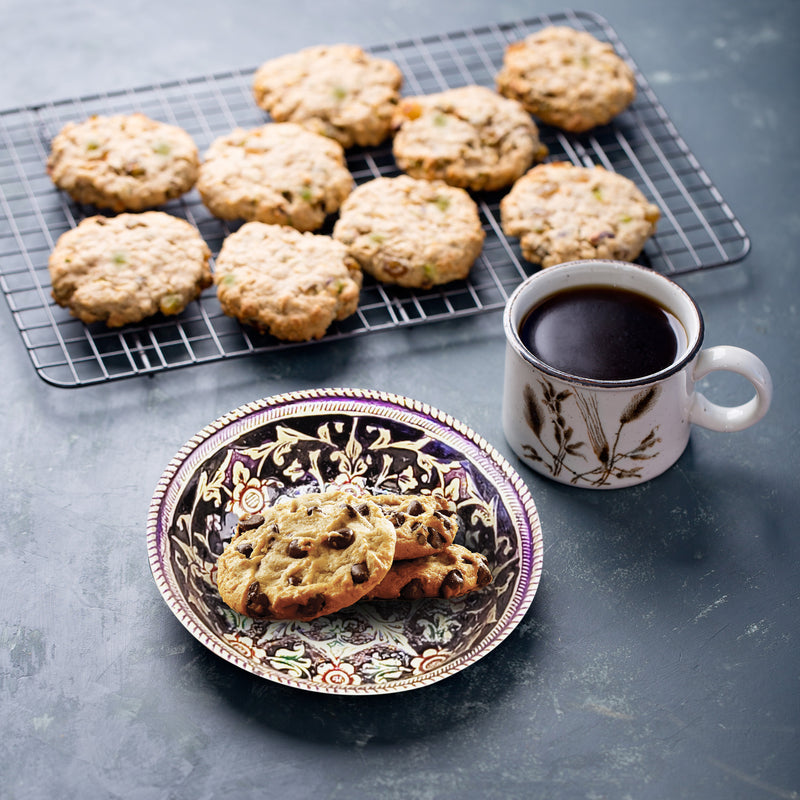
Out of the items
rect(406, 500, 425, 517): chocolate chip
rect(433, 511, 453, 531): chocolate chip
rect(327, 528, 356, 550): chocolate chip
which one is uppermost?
rect(327, 528, 356, 550): chocolate chip

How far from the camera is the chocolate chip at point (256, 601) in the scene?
1.76 meters

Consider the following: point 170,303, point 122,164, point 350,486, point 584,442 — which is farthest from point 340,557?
point 122,164

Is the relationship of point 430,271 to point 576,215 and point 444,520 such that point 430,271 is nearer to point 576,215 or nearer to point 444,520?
point 576,215

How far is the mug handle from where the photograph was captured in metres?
1.95

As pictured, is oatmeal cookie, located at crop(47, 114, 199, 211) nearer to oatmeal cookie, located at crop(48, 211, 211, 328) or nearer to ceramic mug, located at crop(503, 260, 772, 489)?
oatmeal cookie, located at crop(48, 211, 211, 328)

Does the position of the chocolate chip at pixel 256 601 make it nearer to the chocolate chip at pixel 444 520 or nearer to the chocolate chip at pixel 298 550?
the chocolate chip at pixel 298 550

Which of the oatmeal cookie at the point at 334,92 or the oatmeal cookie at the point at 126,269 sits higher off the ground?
the oatmeal cookie at the point at 334,92

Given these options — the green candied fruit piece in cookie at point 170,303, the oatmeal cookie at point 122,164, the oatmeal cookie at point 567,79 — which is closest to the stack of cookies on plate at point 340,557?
the green candied fruit piece in cookie at point 170,303

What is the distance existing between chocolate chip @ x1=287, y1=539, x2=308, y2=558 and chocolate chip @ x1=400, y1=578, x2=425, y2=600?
0.59ft

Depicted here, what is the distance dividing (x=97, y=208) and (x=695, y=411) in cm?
148

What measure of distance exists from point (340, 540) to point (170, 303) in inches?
31.8

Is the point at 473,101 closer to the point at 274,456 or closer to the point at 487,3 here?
the point at 487,3

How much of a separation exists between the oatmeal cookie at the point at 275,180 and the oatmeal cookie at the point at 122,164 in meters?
0.06

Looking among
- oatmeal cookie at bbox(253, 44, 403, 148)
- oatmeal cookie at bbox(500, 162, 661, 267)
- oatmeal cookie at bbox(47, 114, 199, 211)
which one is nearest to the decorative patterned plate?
oatmeal cookie at bbox(500, 162, 661, 267)
